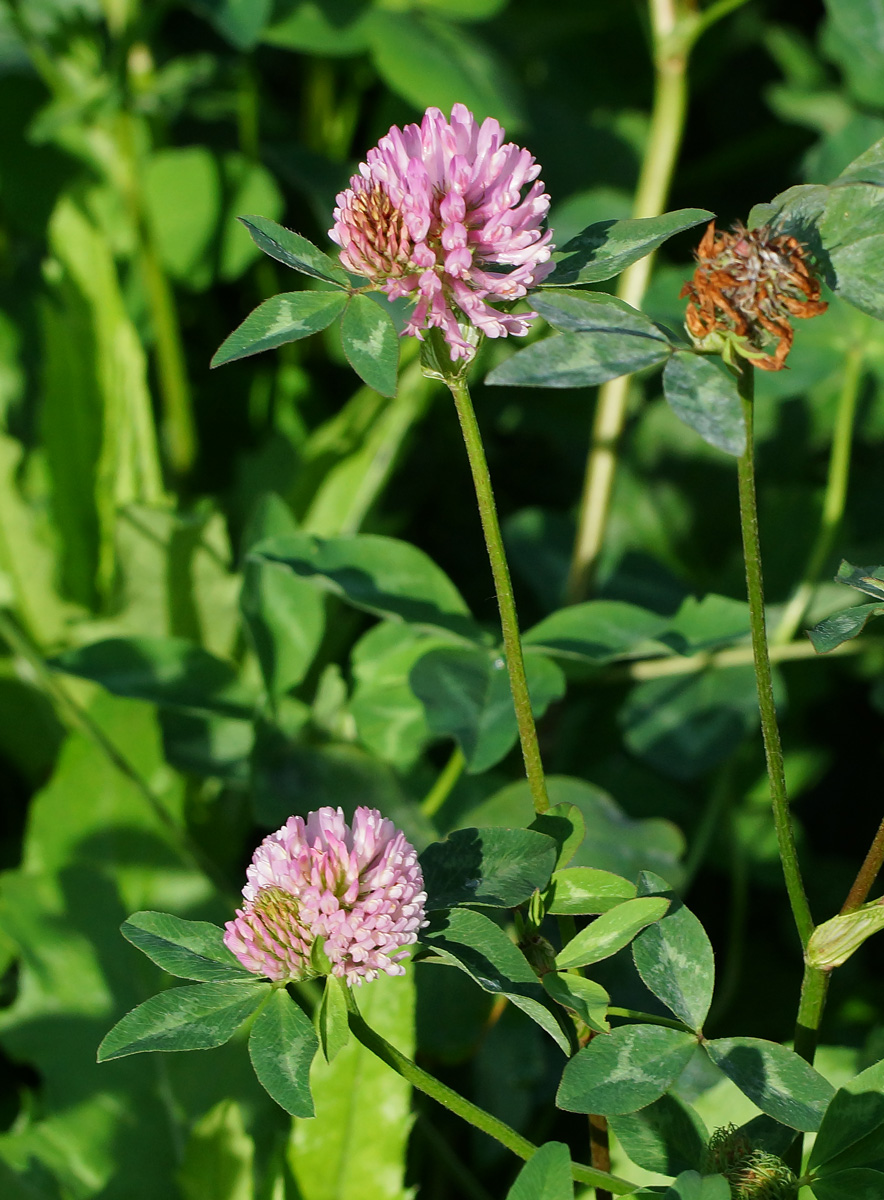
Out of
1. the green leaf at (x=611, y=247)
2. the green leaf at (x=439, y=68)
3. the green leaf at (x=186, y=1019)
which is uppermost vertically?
the green leaf at (x=439, y=68)

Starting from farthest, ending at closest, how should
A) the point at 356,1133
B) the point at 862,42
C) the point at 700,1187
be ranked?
the point at 862,42
the point at 356,1133
the point at 700,1187

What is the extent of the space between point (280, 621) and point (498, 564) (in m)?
0.45

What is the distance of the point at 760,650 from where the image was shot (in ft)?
1.34

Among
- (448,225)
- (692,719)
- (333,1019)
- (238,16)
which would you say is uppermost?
(238,16)

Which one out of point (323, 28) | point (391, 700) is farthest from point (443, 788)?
point (323, 28)

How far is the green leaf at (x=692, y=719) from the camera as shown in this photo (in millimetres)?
854

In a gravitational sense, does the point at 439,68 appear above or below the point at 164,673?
above

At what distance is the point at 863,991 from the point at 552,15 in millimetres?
1088

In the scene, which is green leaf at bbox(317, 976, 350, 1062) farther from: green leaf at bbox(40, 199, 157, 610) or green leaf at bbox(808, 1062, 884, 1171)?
green leaf at bbox(40, 199, 157, 610)

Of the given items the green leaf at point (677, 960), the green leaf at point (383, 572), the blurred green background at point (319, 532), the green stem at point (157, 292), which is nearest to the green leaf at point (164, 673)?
the blurred green background at point (319, 532)

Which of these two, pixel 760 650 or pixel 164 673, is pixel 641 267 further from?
pixel 760 650

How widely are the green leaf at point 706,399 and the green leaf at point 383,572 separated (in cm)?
34

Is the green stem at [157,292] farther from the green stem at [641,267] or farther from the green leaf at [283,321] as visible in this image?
the green leaf at [283,321]

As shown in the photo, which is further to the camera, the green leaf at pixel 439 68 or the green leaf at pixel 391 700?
the green leaf at pixel 439 68
